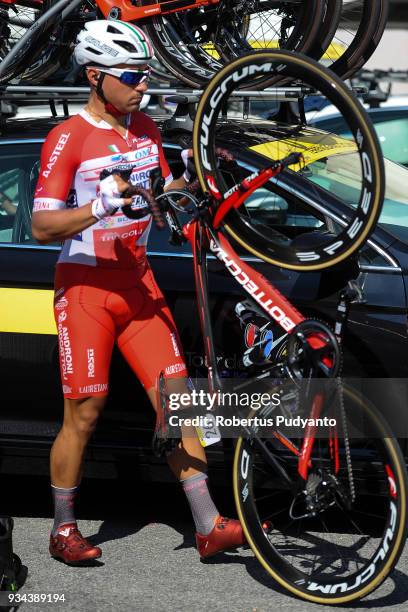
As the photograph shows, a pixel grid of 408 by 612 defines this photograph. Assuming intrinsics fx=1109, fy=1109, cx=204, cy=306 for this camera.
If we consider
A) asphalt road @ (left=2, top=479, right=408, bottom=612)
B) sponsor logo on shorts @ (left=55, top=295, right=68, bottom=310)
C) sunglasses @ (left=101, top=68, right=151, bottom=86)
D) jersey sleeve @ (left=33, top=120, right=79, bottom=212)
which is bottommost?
asphalt road @ (left=2, top=479, right=408, bottom=612)

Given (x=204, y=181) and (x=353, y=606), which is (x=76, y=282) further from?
(x=353, y=606)

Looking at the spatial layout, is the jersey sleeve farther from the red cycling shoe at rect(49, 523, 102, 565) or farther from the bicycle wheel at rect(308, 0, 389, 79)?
the bicycle wheel at rect(308, 0, 389, 79)

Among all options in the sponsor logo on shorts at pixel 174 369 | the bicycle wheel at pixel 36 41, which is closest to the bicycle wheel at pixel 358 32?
the bicycle wheel at pixel 36 41

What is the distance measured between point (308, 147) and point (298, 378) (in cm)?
136

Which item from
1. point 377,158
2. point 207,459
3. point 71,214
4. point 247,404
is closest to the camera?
point 377,158

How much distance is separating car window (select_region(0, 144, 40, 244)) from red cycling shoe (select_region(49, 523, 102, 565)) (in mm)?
1315

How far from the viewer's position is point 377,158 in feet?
12.2

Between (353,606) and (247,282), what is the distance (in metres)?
1.27

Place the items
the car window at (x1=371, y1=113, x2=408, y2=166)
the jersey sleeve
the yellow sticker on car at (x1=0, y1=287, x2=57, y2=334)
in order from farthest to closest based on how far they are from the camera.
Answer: the car window at (x1=371, y1=113, x2=408, y2=166), the yellow sticker on car at (x1=0, y1=287, x2=57, y2=334), the jersey sleeve

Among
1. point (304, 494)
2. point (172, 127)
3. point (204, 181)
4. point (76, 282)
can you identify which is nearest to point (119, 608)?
point (304, 494)

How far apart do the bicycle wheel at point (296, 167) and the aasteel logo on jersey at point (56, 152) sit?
0.49 m

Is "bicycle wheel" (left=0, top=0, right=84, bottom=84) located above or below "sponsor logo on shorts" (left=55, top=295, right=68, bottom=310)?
above

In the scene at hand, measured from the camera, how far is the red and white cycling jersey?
4168 mm

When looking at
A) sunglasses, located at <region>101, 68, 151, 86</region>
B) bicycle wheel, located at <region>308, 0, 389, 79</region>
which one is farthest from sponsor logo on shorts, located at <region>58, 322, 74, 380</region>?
bicycle wheel, located at <region>308, 0, 389, 79</region>
